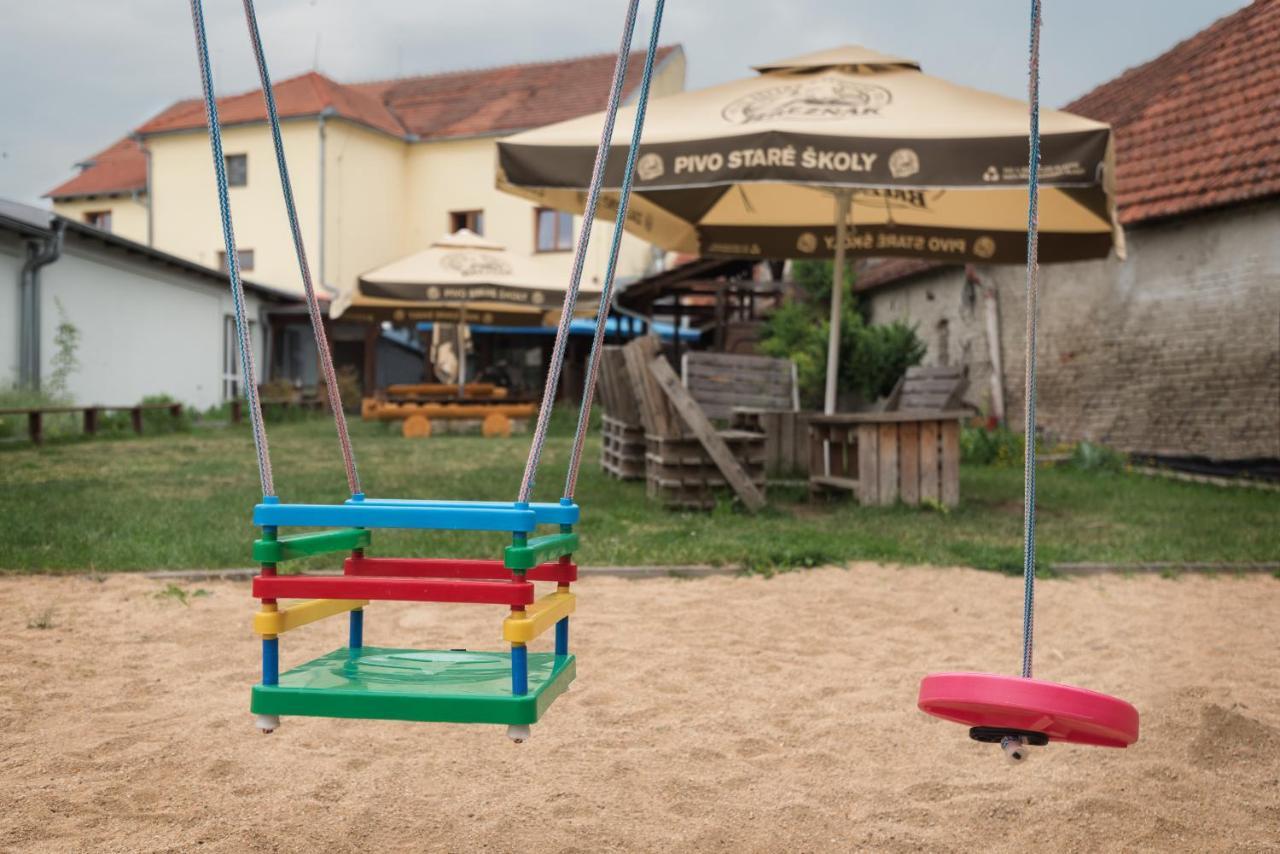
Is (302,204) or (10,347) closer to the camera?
(10,347)

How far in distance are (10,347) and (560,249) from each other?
1257 cm

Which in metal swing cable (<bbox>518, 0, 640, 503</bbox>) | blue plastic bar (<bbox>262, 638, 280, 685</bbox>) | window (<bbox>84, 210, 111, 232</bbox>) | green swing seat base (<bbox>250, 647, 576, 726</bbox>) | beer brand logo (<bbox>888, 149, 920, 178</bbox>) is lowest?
green swing seat base (<bbox>250, 647, 576, 726</bbox>)

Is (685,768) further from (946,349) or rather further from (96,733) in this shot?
(946,349)

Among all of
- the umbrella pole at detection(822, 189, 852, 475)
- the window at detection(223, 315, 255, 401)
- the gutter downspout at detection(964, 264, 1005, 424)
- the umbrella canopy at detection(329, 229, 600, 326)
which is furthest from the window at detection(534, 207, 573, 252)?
the umbrella pole at detection(822, 189, 852, 475)

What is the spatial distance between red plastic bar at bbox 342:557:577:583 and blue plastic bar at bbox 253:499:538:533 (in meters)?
0.33

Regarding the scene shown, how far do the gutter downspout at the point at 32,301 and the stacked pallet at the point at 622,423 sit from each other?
8.56 m

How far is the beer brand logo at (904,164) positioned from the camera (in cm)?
657

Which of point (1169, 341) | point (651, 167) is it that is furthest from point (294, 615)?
point (1169, 341)

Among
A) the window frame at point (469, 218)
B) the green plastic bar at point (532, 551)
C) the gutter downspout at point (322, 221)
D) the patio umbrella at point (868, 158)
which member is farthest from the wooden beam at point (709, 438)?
the window frame at point (469, 218)

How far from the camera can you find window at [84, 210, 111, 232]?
28.6 m

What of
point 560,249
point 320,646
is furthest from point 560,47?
point 320,646

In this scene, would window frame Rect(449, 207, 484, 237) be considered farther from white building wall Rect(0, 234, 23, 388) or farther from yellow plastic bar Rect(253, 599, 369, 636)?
yellow plastic bar Rect(253, 599, 369, 636)

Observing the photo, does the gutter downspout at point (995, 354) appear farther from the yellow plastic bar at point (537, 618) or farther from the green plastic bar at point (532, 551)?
the green plastic bar at point (532, 551)

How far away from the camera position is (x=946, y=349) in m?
16.9
